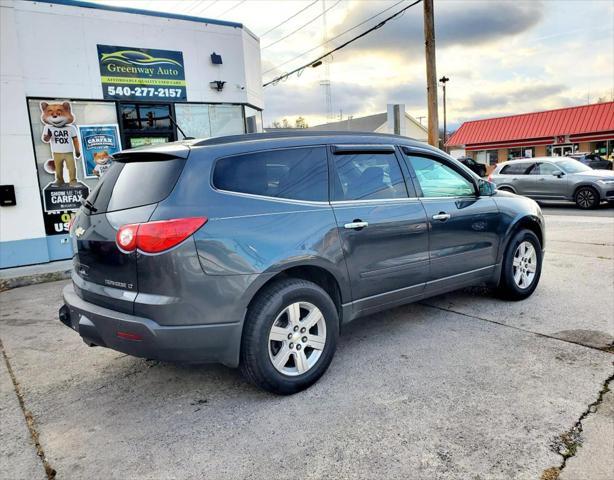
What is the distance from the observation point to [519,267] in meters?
5.09

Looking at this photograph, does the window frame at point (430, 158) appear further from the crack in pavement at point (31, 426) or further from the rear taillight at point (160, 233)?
the crack in pavement at point (31, 426)

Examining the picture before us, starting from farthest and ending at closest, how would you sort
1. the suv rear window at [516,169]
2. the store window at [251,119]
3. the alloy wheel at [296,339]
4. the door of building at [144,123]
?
the suv rear window at [516,169]
the store window at [251,119]
the door of building at [144,123]
the alloy wheel at [296,339]

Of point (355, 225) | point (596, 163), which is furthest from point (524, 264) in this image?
point (596, 163)

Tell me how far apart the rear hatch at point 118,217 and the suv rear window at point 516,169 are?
14782 millimetres

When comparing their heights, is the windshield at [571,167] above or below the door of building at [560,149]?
below

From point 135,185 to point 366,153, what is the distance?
6.25 feet

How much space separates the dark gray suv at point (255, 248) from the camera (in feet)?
9.34


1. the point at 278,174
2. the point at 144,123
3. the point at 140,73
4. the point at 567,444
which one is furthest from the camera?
the point at 144,123

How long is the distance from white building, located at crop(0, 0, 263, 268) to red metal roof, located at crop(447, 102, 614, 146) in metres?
28.6

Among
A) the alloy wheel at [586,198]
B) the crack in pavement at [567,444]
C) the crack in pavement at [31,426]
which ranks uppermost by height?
the alloy wheel at [586,198]

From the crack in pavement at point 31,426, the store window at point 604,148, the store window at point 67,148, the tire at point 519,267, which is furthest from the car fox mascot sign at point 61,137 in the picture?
the store window at point 604,148

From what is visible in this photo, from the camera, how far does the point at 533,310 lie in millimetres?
4805

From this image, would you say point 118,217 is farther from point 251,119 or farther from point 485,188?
point 251,119

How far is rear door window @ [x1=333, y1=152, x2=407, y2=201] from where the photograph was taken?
12.1ft
